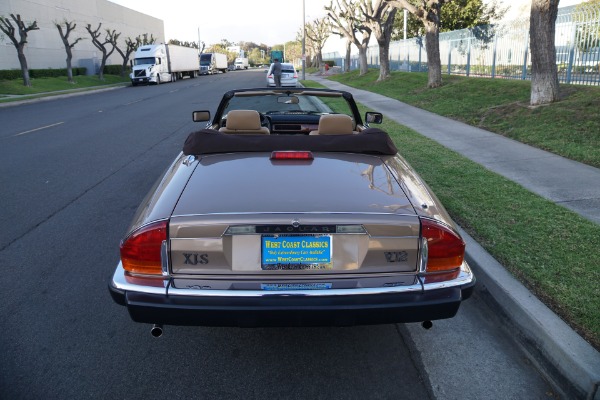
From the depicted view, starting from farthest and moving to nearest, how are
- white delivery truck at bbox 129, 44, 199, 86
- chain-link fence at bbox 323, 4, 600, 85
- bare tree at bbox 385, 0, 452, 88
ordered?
white delivery truck at bbox 129, 44, 199, 86 → bare tree at bbox 385, 0, 452, 88 → chain-link fence at bbox 323, 4, 600, 85

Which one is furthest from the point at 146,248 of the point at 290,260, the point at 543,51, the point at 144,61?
the point at 144,61

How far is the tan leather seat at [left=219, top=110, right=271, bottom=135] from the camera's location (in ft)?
13.0

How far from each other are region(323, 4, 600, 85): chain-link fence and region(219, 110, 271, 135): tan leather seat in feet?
42.8

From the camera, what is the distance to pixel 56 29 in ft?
155

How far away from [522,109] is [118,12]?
2445 inches

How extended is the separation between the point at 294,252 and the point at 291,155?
103 cm

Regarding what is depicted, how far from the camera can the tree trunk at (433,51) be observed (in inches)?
753

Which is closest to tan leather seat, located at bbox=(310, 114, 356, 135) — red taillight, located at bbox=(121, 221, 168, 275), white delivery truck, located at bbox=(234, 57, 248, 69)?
red taillight, located at bbox=(121, 221, 168, 275)

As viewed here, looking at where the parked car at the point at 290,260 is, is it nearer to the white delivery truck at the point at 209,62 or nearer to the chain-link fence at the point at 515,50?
the chain-link fence at the point at 515,50

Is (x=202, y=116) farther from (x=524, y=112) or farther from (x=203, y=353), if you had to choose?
(x=524, y=112)

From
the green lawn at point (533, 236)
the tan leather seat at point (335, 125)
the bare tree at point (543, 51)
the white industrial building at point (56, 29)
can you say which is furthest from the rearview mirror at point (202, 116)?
the white industrial building at point (56, 29)

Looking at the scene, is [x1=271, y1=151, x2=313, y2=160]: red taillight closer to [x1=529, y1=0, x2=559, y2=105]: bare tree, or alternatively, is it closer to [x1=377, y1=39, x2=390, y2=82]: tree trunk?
[x1=529, y1=0, x2=559, y2=105]: bare tree

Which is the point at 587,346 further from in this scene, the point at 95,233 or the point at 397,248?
the point at 95,233

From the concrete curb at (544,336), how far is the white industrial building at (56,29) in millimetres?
42908
